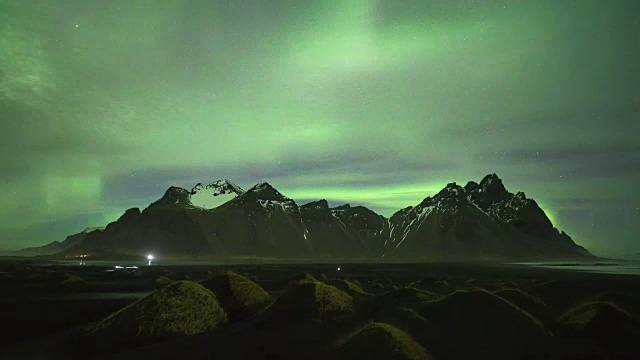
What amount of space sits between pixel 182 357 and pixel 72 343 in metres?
7.48

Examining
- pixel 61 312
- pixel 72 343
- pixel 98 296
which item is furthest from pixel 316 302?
pixel 98 296

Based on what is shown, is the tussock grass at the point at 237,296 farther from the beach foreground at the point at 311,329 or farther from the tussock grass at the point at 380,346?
the tussock grass at the point at 380,346

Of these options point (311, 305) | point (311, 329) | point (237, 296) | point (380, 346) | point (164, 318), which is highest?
point (237, 296)

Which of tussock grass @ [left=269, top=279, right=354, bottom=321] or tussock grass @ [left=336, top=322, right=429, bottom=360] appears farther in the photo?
tussock grass @ [left=269, top=279, right=354, bottom=321]

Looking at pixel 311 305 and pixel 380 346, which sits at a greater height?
pixel 311 305

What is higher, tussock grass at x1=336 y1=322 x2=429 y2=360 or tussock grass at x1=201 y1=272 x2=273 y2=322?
tussock grass at x1=201 y1=272 x2=273 y2=322

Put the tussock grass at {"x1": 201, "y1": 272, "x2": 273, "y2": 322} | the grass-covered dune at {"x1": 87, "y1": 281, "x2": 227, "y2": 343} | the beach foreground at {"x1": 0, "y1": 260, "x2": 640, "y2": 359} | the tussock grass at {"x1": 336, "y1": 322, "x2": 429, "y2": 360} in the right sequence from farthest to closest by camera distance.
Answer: the tussock grass at {"x1": 201, "y1": 272, "x2": 273, "y2": 322}
the grass-covered dune at {"x1": 87, "y1": 281, "x2": 227, "y2": 343}
the beach foreground at {"x1": 0, "y1": 260, "x2": 640, "y2": 359}
the tussock grass at {"x1": 336, "y1": 322, "x2": 429, "y2": 360}

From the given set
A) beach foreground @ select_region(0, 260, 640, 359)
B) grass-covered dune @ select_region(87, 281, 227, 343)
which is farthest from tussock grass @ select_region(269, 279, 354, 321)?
grass-covered dune @ select_region(87, 281, 227, 343)

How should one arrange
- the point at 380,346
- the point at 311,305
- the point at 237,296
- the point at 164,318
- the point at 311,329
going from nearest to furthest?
the point at 380,346 < the point at 164,318 < the point at 311,329 < the point at 311,305 < the point at 237,296

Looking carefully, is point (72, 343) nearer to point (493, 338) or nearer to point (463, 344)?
point (463, 344)

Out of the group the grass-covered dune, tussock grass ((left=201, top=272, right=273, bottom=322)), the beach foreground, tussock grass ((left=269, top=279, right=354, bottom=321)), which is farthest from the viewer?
tussock grass ((left=201, top=272, right=273, bottom=322))

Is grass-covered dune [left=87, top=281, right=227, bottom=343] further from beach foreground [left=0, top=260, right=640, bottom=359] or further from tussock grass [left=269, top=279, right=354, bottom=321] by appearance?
tussock grass [left=269, top=279, right=354, bottom=321]

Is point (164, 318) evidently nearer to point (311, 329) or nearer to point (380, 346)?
point (311, 329)

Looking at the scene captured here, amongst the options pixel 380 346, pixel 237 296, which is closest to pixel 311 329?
pixel 380 346
